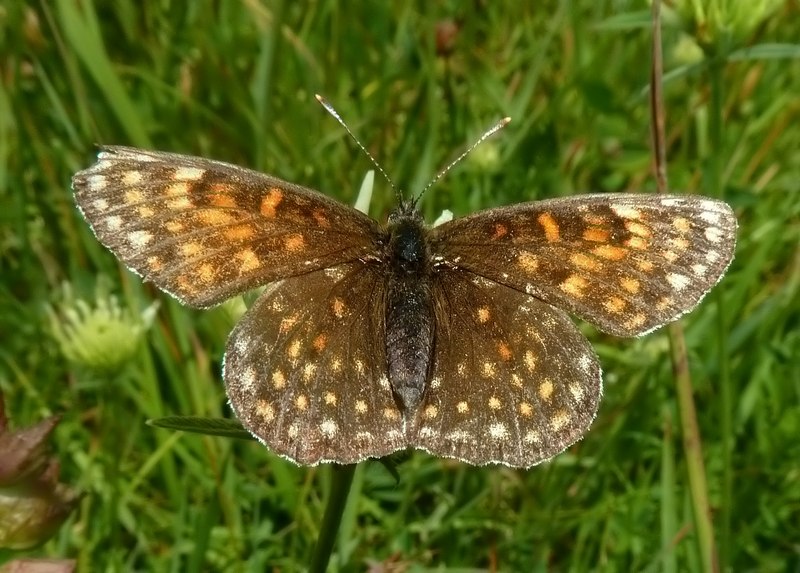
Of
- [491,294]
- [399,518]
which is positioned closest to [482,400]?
[491,294]

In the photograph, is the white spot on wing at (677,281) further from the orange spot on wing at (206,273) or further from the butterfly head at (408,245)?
the orange spot on wing at (206,273)

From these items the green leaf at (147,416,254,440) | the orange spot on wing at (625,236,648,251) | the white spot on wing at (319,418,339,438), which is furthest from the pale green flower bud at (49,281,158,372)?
the orange spot on wing at (625,236,648,251)

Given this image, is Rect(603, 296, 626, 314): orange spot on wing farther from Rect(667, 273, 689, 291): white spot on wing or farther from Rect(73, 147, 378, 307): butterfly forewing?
Rect(73, 147, 378, 307): butterfly forewing

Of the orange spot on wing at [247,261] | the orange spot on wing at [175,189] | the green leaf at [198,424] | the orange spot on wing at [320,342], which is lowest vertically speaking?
the green leaf at [198,424]

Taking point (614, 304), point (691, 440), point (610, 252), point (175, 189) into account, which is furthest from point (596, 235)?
point (175, 189)

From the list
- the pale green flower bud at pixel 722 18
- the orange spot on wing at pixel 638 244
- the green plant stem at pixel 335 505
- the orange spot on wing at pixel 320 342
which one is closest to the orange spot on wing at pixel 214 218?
the orange spot on wing at pixel 320 342

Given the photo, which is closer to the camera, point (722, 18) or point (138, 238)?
point (138, 238)

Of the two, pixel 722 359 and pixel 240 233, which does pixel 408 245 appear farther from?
pixel 722 359
